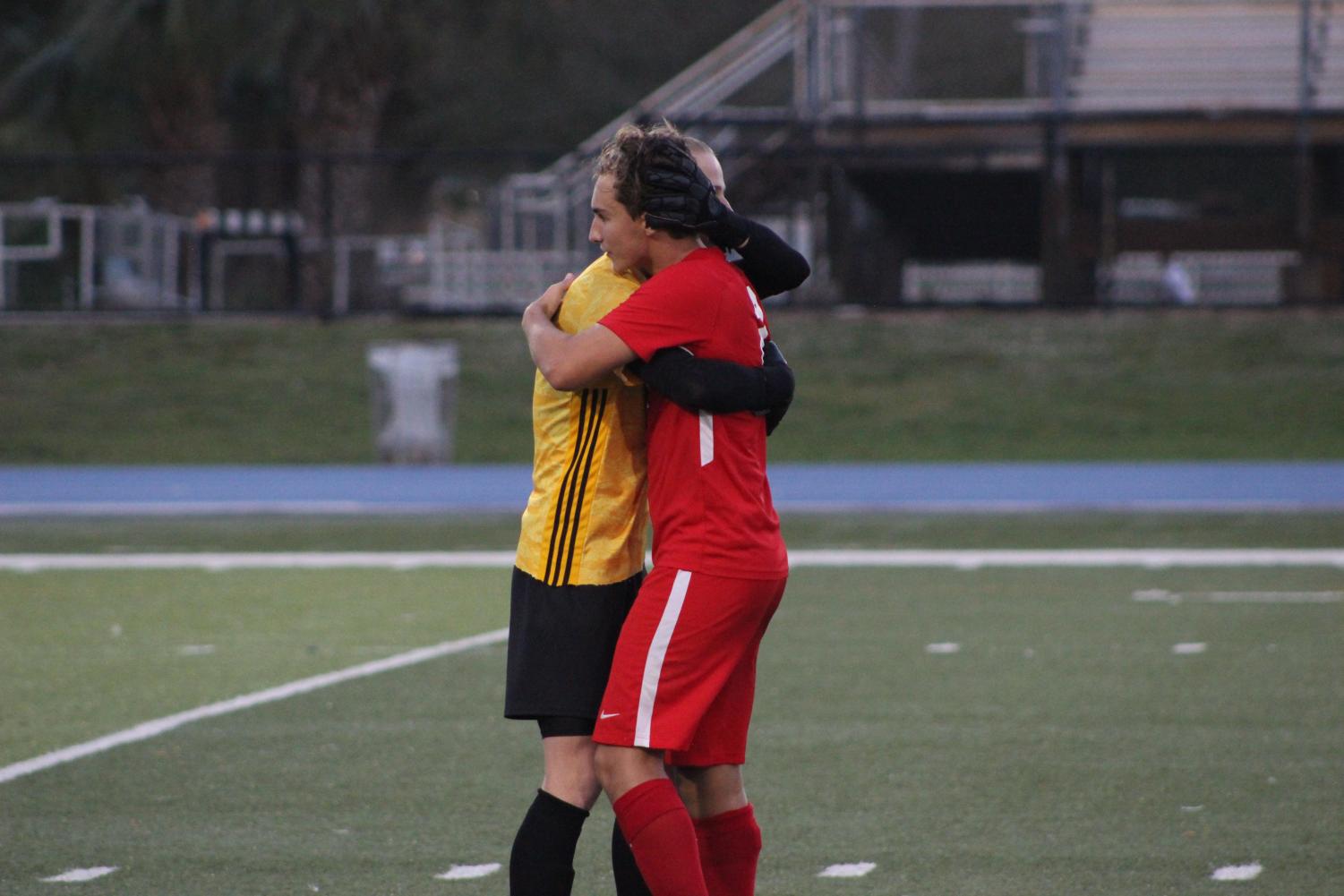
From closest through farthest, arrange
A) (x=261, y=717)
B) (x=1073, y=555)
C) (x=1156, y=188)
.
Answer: (x=261, y=717), (x=1073, y=555), (x=1156, y=188)

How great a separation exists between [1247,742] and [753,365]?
3250 millimetres

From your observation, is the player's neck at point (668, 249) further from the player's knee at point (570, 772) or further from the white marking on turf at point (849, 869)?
the white marking on turf at point (849, 869)

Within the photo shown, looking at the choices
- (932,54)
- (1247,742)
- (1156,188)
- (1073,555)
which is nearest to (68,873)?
(1247,742)

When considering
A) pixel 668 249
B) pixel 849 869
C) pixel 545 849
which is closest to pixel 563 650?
pixel 545 849

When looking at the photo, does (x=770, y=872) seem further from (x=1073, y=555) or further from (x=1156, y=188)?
(x=1156, y=188)

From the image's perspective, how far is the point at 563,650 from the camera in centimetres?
392

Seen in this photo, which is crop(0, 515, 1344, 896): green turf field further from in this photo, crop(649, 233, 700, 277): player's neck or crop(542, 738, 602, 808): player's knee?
crop(649, 233, 700, 277): player's neck

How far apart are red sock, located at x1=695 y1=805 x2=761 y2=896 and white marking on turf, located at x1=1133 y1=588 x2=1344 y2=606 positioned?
6.06 meters

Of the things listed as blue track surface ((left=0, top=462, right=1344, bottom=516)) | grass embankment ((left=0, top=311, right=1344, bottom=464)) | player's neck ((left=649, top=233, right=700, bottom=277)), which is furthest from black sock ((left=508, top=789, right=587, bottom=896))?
grass embankment ((left=0, top=311, right=1344, bottom=464))

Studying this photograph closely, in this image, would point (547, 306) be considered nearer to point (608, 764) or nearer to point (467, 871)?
point (608, 764)

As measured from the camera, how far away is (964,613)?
9.40 m

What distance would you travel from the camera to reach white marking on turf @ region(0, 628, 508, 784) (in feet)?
20.6

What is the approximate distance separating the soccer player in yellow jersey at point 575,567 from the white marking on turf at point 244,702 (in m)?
2.74

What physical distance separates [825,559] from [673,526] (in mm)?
7715
